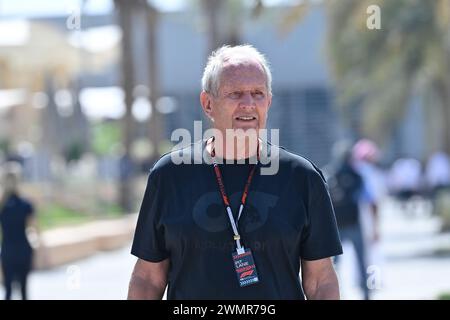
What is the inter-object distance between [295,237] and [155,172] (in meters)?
0.54

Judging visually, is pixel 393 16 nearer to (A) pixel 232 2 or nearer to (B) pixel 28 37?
(B) pixel 28 37

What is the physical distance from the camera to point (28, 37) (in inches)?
975

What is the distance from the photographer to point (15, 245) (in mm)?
10414

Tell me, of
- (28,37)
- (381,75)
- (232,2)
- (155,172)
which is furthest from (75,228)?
(232,2)

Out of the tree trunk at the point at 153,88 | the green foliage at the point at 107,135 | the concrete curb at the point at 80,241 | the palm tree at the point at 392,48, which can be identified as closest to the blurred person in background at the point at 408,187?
the palm tree at the point at 392,48

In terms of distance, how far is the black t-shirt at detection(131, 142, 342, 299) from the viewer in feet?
12.5

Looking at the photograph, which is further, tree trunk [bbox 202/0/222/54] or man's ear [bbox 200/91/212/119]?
tree trunk [bbox 202/0/222/54]

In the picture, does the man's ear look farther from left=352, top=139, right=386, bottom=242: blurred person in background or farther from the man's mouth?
left=352, top=139, right=386, bottom=242: blurred person in background

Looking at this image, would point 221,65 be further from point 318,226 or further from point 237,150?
point 318,226

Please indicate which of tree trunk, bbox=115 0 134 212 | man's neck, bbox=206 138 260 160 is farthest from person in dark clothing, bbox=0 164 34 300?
tree trunk, bbox=115 0 134 212

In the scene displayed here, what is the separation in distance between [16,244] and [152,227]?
6.74m

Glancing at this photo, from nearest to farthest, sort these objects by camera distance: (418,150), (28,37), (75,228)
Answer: (75,228) < (28,37) < (418,150)

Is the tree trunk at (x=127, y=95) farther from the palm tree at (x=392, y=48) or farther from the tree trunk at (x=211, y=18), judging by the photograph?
the palm tree at (x=392, y=48)

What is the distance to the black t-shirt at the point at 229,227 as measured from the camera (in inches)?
150
